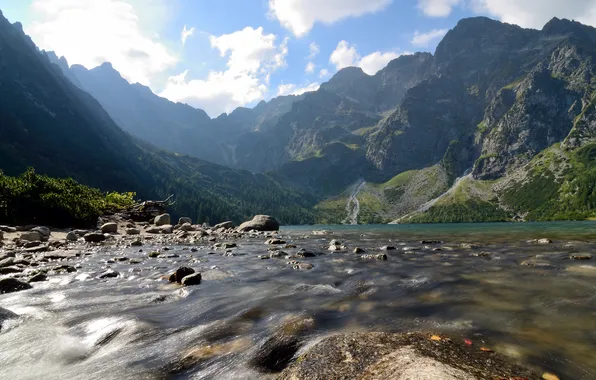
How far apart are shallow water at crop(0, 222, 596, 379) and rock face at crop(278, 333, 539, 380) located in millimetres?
971

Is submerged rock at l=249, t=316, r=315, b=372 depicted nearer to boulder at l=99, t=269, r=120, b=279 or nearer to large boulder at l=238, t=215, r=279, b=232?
boulder at l=99, t=269, r=120, b=279

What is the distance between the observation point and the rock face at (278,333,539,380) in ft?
14.6

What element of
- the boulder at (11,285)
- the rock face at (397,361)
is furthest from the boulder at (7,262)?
the rock face at (397,361)

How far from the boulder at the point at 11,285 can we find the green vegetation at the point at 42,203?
1046 inches

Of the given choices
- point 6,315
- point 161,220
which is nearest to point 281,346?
point 6,315

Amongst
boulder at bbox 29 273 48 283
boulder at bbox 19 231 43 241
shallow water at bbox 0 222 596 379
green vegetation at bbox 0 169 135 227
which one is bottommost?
shallow water at bbox 0 222 596 379

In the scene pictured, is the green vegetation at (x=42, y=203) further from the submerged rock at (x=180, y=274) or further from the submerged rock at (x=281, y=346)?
A: the submerged rock at (x=281, y=346)

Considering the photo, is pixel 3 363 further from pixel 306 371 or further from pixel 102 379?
pixel 306 371

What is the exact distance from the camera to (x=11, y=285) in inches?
445

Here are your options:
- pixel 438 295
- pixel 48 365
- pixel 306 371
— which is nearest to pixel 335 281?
pixel 438 295

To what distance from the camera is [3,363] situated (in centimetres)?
622

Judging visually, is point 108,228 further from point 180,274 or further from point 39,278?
point 180,274

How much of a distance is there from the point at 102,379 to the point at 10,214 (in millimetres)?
36230

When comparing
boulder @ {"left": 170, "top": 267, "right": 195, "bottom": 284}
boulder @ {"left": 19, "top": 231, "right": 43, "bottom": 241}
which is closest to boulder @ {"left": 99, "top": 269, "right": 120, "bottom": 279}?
boulder @ {"left": 170, "top": 267, "right": 195, "bottom": 284}
